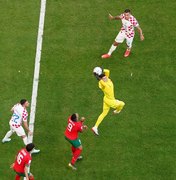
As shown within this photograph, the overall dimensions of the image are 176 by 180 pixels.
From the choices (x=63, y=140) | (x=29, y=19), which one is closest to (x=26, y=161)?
(x=63, y=140)

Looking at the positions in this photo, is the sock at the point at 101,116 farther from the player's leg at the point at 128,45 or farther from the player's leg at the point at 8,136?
the player's leg at the point at 128,45

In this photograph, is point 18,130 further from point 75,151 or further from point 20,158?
point 75,151

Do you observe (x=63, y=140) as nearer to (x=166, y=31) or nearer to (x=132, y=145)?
(x=132, y=145)

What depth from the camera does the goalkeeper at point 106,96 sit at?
15070 mm

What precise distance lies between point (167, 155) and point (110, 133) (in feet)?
6.47

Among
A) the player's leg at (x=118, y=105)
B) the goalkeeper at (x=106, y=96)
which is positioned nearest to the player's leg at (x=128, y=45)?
the goalkeeper at (x=106, y=96)

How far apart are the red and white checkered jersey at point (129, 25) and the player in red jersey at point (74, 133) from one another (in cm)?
474

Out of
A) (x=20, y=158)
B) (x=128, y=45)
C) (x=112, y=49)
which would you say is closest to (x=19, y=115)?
(x=20, y=158)

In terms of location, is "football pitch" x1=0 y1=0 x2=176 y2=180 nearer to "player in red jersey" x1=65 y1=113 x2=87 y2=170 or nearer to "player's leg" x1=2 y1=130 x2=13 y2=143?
"player's leg" x1=2 y1=130 x2=13 y2=143

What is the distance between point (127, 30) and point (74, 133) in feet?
17.2

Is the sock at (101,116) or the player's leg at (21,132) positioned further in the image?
the sock at (101,116)

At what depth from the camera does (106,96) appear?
15.3 metres

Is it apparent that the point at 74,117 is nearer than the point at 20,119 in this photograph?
Yes

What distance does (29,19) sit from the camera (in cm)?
1955
